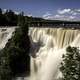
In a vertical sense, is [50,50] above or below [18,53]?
above

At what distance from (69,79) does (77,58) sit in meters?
2.09

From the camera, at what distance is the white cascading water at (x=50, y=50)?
42250 millimetres

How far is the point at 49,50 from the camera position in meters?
46.6

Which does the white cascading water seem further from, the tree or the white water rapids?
the tree

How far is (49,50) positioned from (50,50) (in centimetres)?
32

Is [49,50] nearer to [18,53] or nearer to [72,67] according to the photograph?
[18,53]

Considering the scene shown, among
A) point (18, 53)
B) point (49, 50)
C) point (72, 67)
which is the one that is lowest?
point (18, 53)

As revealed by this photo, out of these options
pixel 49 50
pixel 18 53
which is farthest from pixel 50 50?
pixel 18 53

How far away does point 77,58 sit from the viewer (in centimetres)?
2544

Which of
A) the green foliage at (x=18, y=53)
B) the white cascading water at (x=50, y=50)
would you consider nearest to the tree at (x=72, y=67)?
the white cascading water at (x=50, y=50)

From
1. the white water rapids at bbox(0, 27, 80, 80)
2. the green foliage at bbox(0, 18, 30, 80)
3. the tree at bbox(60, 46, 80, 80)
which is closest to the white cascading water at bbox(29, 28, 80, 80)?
the white water rapids at bbox(0, 27, 80, 80)

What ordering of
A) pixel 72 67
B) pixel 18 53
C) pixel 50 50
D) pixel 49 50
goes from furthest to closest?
pixel 49 50
pixel 50 50
pixel 18 53
pixel 72 67

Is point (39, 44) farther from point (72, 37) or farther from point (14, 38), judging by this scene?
point (72, 37)

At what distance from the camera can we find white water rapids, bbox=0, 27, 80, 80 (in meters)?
42.2
